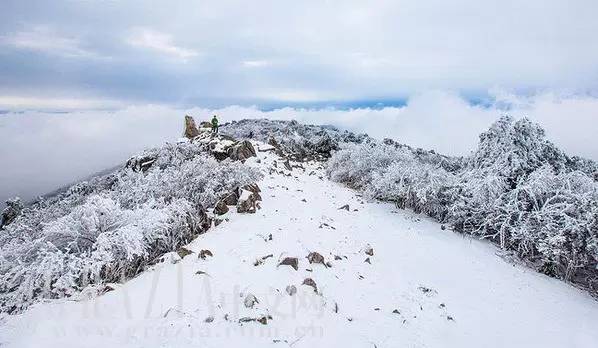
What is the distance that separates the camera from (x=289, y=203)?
55.0 feet

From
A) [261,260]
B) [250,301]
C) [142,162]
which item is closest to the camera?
[250,301]

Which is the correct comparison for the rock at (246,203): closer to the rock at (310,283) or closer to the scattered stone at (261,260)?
the scattered stone at (261,260)

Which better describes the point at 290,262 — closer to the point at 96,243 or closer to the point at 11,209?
the point at 96,243

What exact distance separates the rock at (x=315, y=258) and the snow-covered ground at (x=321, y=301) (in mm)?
172

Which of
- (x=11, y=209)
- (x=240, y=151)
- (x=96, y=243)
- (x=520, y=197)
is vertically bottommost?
(x=11, y=209)

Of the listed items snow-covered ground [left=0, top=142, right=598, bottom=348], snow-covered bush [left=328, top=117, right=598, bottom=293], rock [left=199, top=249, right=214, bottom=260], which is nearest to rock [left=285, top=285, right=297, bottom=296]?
snow-covered ground [left=0, top=142, right=598, bottom=348]

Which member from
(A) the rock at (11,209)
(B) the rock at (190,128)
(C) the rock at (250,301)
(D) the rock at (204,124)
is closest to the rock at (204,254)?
(C) the rock at (250,301)

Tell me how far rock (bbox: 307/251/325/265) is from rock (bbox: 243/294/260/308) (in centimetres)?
260

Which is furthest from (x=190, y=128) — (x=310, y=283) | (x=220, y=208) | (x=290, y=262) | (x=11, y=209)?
(x=310, y=283)

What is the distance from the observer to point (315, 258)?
11016mm

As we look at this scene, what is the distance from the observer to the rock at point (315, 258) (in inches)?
432

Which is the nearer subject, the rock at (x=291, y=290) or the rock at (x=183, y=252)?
the rock at (x=291, y=290)

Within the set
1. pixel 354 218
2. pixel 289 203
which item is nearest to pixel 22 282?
pixel 289 203

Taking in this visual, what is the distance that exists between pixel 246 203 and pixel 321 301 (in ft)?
19.7
